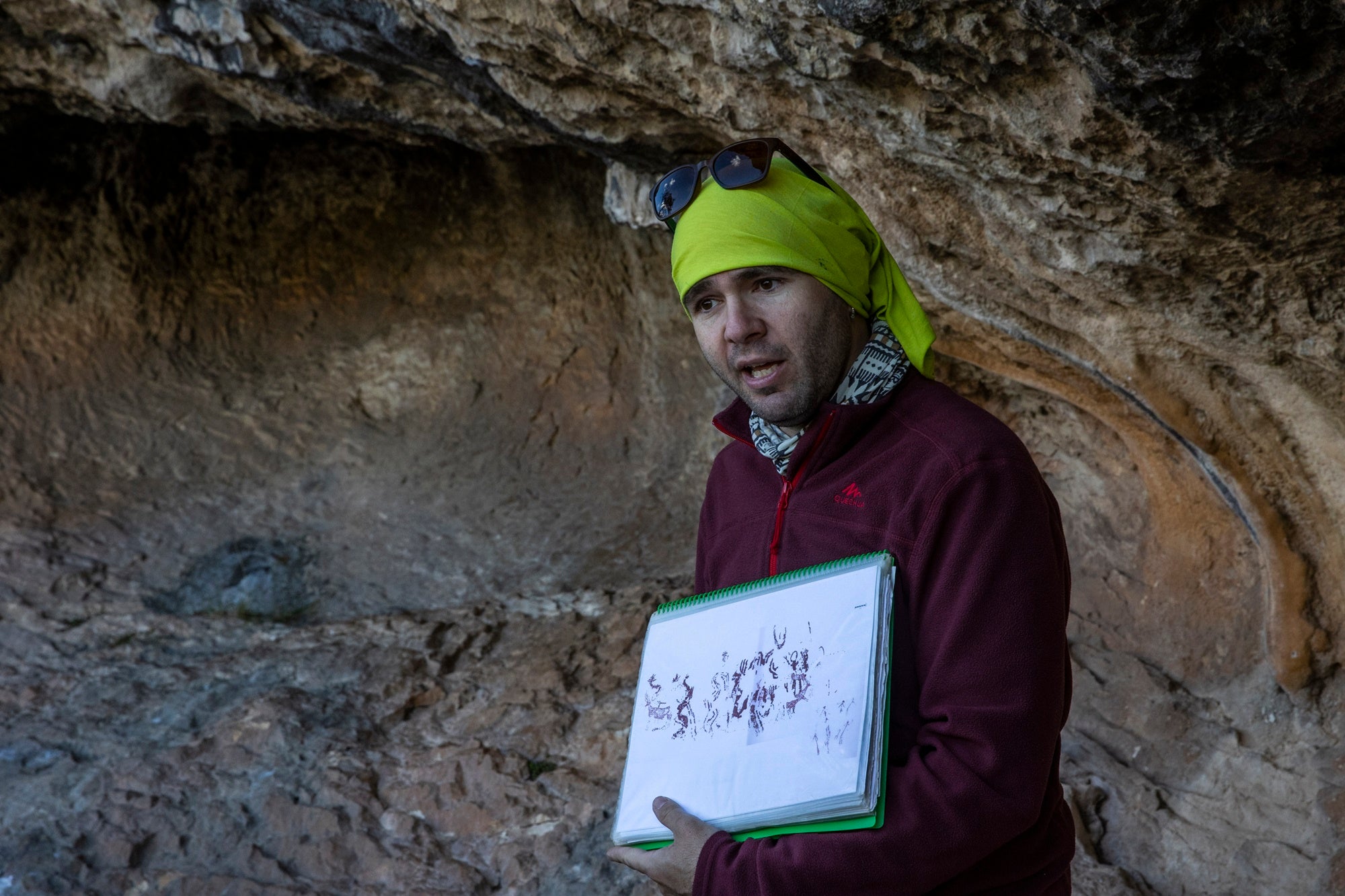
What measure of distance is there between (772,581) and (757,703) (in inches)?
5.6

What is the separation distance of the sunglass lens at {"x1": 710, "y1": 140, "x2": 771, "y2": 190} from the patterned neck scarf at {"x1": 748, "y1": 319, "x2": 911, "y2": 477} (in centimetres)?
25

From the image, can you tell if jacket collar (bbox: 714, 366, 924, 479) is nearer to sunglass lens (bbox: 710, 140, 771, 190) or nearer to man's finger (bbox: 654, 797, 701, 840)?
sunglass lens (bbox: 710, 140, 771, 190)

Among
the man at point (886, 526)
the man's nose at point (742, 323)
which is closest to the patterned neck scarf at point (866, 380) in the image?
the man at point (886, 526)

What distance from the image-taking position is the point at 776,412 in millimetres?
1401

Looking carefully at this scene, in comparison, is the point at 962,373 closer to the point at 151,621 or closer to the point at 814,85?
the point at 814,85

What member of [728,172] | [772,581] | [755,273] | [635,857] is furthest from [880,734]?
[728,172]

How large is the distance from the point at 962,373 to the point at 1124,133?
5.38ft

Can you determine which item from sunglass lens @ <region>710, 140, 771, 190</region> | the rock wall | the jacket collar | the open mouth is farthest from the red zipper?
the rock wall

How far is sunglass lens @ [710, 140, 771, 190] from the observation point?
4.71 feet

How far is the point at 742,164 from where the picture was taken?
4.75 ft

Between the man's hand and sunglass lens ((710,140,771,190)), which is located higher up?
sunglass lens ((710,140,771,190))

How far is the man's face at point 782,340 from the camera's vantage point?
1.39 metres

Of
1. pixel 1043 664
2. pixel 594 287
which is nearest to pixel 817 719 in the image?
pixel 1043 664

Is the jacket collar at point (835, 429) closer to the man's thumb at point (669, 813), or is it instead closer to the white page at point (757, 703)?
the white page at point (757, 703)
